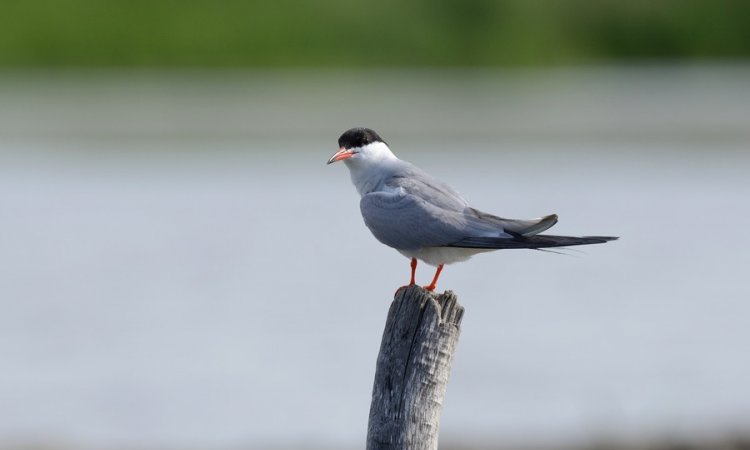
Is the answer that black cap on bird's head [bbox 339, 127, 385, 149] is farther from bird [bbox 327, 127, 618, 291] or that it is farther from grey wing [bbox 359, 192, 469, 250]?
grey wing [bbox 359, 192, 469, 250]

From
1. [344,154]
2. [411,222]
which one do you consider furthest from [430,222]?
[344,154]

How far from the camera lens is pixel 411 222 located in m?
4.62

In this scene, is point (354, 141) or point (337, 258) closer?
point (354, 141)

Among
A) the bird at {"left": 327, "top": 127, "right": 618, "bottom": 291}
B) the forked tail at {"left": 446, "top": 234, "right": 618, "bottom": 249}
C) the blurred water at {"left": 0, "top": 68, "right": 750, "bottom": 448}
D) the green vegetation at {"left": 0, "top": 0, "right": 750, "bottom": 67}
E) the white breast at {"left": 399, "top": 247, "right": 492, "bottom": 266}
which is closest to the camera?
the forked tail at {"left": 446, "top": 234, "right": 618, "bottom": 249}

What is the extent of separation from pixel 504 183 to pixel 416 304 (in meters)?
13.8

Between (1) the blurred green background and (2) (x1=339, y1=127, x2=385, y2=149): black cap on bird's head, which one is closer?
(2) (x1=339, y1=127, x2=385, y2=149): black cap on bird's head

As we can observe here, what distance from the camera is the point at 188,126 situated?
20078 mm

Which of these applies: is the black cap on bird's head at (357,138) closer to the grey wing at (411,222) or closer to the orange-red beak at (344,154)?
the orange-red beak at (344,154)

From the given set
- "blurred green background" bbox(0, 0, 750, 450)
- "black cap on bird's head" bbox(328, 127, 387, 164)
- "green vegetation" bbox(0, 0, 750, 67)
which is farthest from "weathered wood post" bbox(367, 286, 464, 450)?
"green vegetation" bbox(0, 0, 750, 67)

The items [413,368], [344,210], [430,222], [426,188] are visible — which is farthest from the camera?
Answer: [344,210]

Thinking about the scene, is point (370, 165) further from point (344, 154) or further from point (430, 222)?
point (430, 222)

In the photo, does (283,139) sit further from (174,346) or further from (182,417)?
(182,417)

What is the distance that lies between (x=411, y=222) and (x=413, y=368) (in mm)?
606

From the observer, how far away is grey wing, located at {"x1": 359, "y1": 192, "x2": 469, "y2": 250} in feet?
15.0
